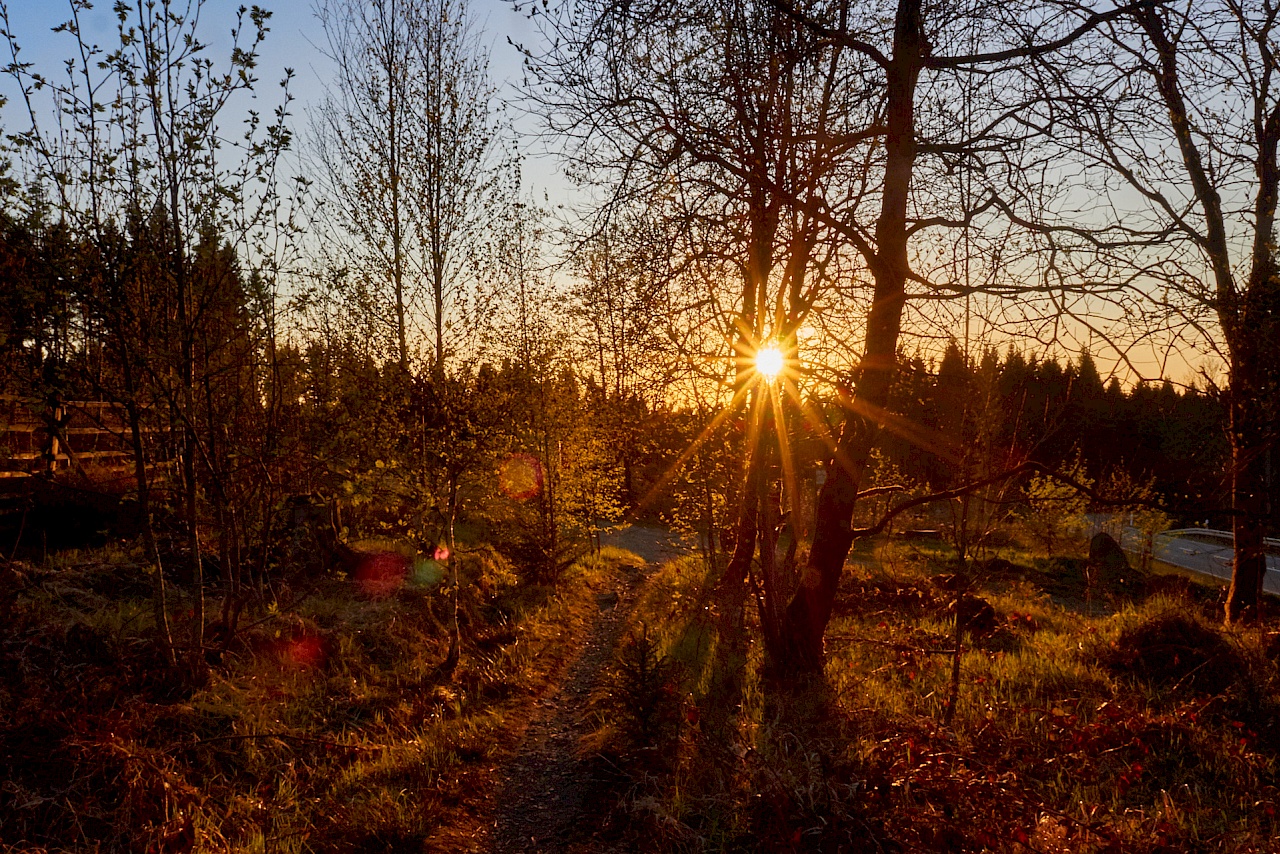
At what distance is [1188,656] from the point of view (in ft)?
22.2

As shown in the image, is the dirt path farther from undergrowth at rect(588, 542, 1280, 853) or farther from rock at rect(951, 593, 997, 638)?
rock at rect(951, 593, 997, 638)

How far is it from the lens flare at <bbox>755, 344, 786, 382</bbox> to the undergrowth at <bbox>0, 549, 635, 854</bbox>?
4307 mm

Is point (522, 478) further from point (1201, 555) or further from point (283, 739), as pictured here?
point (1201, 555)

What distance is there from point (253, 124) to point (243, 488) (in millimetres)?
3583

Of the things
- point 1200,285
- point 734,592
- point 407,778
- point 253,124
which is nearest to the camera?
point 1200,285

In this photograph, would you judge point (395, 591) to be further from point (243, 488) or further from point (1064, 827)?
point (1064, 827)

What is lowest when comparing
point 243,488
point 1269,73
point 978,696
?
point 978,696

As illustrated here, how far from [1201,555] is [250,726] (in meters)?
28.6

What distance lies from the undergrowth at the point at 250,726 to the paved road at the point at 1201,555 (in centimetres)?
2062

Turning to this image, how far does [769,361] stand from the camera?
6.60 meters

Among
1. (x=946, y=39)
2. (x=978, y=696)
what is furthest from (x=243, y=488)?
(x=946, y=39)

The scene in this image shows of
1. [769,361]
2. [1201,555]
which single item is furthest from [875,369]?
[1201,555]

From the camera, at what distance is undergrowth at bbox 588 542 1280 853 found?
153 inches

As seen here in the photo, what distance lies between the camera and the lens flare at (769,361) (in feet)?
21.5
